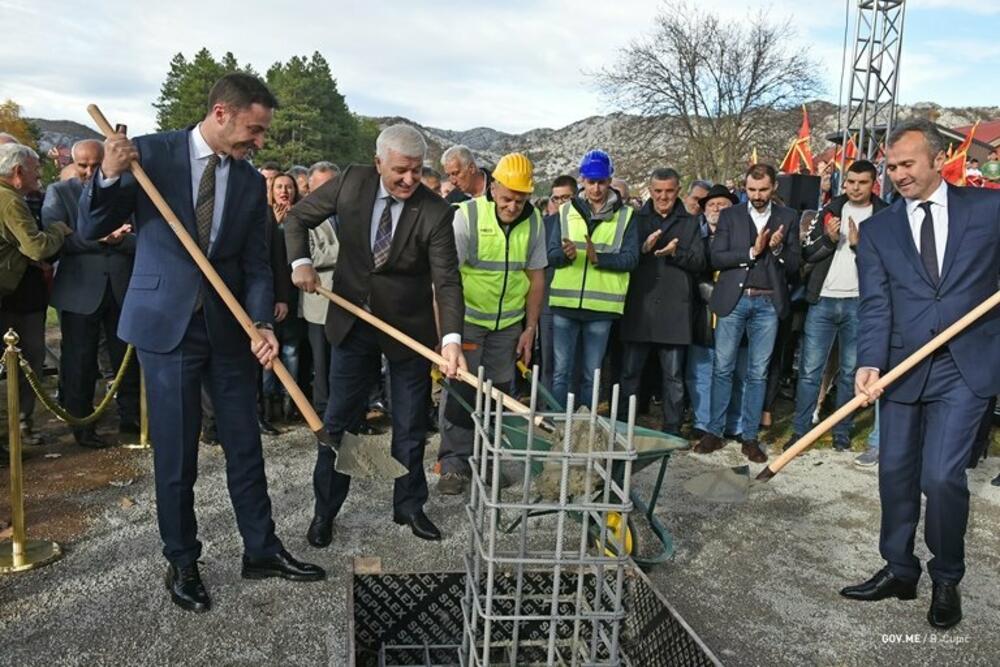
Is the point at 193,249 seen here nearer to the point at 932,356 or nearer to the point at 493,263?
the point at 493,263

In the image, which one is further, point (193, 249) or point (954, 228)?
point (954, 228)

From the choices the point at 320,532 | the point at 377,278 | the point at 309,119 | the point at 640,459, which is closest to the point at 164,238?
the point at 377,278

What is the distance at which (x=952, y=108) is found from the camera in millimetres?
84312

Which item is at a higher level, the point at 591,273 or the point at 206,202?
the point at 206,202

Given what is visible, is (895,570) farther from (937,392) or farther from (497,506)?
(497,506)

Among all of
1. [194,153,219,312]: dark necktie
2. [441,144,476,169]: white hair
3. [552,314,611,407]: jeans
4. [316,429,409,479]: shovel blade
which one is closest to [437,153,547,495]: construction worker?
[552,314,611,407]: jeans

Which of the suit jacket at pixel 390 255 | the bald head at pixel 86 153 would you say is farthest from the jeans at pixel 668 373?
the bald head at pixel 86 153

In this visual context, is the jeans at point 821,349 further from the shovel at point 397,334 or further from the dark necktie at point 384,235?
the dark necktie at point 384,235

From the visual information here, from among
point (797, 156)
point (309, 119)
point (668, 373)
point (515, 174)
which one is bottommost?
point (668, 373)

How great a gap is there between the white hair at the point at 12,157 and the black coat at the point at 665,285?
14.5 ft

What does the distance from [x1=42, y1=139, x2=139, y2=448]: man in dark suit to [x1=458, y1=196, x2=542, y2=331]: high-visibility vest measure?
8.43 feet

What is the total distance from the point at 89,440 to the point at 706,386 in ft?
15.8

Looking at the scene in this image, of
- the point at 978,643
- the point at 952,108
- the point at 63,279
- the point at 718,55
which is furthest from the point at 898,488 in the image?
the point at 952,108

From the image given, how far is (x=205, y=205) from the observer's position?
3309 millimetres
